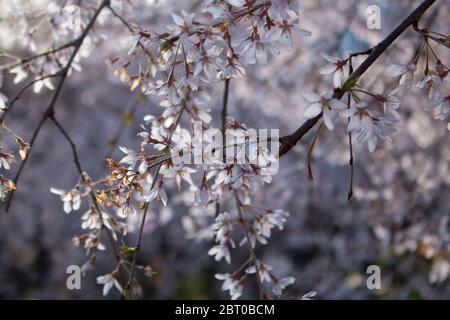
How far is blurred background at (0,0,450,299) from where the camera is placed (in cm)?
382

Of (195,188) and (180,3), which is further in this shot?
(180,3)

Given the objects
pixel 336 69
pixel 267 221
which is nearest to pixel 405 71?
pixel 336 69

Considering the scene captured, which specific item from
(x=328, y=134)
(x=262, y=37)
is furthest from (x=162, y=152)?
(x=328, y=134)

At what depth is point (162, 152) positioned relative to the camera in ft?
5.02

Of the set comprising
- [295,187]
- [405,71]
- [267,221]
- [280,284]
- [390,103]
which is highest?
[295,187]

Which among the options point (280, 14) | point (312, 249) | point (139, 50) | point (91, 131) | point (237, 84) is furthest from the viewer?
point (91, 131)

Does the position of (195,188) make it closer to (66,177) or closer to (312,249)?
(312,249)

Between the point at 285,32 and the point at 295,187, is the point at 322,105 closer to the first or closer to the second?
the point at 285,32

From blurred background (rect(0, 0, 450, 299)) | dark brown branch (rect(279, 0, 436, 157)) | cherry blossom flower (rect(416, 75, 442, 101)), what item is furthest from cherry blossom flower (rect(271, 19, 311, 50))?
blurred background (rect(0, 0, 450, 299))

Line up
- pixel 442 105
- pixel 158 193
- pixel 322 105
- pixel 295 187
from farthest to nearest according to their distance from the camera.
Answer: pixel 295 187, pixel 158 193, pixel 442 105, pixel 322 105

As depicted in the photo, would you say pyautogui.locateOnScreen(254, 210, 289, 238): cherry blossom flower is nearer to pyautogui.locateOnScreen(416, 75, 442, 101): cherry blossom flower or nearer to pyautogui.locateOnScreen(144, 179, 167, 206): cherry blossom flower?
pyautogui.locateOnScreen(144, 179, 167, 206): cherry blossom flower

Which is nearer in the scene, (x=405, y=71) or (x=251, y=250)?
(x=405, y=71)

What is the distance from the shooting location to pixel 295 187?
535cm
